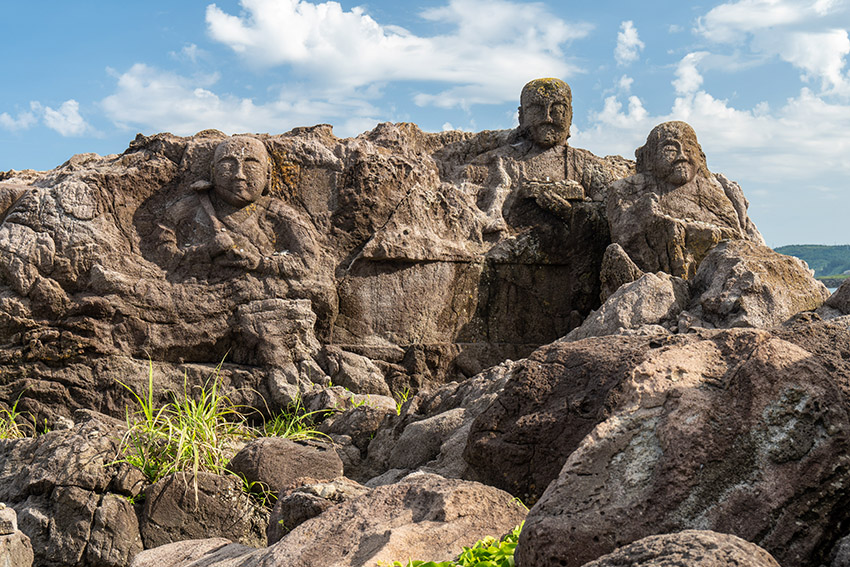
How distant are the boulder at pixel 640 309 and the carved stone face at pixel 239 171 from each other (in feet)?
11.1

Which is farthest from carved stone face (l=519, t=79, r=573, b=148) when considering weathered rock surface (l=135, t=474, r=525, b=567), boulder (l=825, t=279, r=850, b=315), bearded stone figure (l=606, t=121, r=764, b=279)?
weathered rock surface (l=135, t=474, r=525, b=567)

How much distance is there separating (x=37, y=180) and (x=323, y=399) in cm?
402

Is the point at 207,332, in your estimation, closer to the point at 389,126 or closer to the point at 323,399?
the point at 323,399

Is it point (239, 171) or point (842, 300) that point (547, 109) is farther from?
point (842, 300)

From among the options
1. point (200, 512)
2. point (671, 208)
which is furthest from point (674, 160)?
point (200, 512)

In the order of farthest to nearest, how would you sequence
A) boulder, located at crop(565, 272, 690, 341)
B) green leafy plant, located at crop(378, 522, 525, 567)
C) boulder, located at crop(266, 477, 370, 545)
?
boulder, located at crop(565, 272, 690, 341)
boulder, located at crop(266, 477, 370, 545)
green leafy plant, located at crop(378, 522, 525, 567)

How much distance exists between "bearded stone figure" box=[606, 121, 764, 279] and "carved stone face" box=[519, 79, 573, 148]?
1.01m

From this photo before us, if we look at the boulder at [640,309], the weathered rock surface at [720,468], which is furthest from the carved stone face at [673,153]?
the weathered rock surface at [720,468]

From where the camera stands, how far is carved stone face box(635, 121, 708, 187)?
924 centimetres

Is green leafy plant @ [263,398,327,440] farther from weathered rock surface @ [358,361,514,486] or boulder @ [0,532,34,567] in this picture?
boulder @ [0,532,34,567]

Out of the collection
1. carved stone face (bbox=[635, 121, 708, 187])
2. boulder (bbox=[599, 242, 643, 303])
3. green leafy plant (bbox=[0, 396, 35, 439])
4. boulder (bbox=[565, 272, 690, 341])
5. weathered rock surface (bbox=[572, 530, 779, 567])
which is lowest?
green leafy plant (bbox=[0, 396, 35, 439])

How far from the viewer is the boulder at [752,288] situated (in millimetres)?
7133

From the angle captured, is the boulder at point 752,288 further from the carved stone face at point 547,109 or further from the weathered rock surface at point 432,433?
the carved stone face at point 547,109

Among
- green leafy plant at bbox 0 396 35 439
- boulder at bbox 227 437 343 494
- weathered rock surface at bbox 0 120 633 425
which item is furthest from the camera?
weathered rock surface at bbox 0 120 633 425
